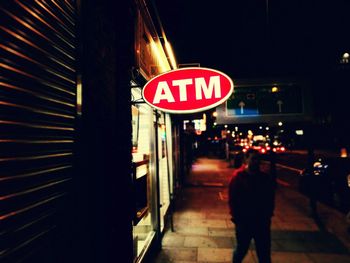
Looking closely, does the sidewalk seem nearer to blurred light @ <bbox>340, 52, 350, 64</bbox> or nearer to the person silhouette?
the person silhouette

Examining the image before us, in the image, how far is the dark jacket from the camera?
4016mm

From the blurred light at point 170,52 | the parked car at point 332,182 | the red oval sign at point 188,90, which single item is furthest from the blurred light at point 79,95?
the parked car at point 332,182

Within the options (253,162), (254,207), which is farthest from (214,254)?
(253,162)

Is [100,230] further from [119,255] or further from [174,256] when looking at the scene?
[174,256]

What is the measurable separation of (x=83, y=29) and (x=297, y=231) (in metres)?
7.18

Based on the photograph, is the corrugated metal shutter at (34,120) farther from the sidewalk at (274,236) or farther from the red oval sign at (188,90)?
the sidewalk at (274,236)

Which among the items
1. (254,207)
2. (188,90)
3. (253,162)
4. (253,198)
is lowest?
(254,207)

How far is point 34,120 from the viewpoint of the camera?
185cm

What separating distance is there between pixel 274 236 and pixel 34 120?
21.7 ft

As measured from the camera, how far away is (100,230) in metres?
3.01

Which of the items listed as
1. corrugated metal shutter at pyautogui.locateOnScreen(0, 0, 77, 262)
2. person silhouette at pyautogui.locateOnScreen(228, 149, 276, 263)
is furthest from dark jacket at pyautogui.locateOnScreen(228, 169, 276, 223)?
corrugated metal shutter at pyautogui.locateOnScreen(0, 0, 77, 262)

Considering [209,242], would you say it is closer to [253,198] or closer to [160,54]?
[253,198]

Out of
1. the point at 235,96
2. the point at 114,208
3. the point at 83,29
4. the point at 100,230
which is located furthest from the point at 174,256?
the point at 83,29

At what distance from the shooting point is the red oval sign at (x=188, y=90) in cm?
410
